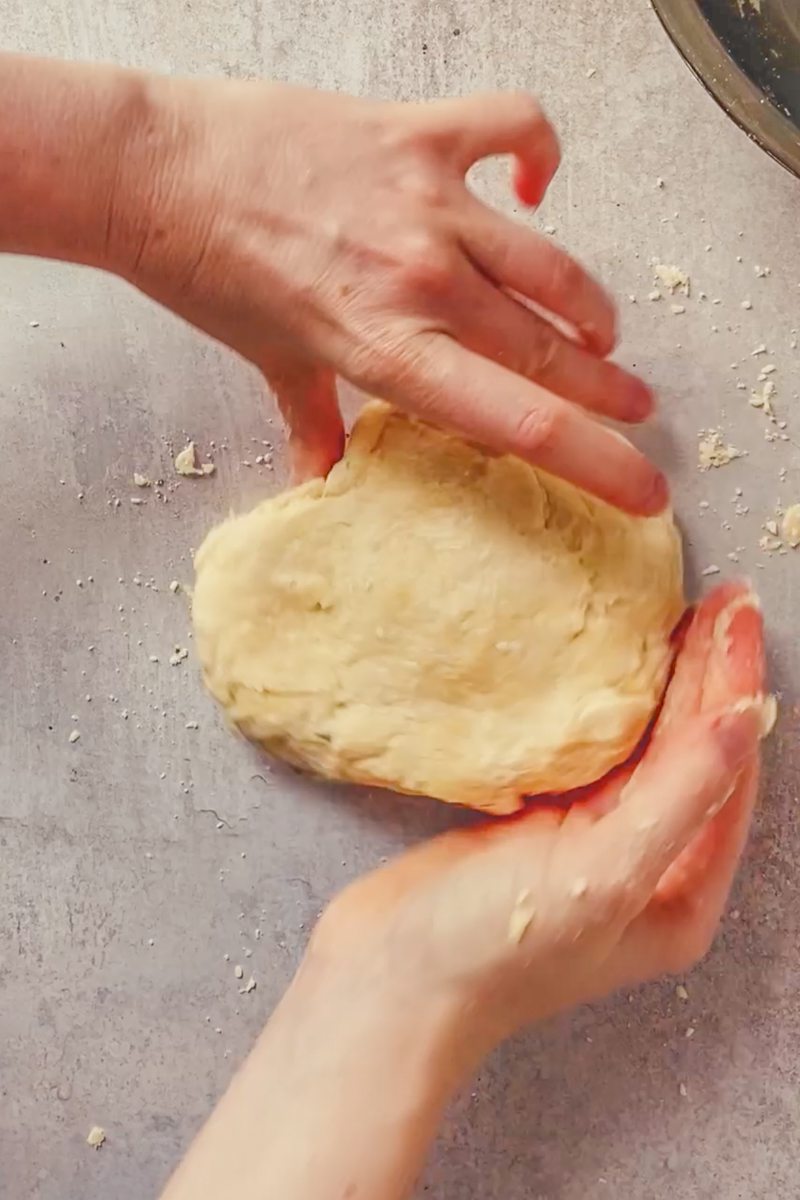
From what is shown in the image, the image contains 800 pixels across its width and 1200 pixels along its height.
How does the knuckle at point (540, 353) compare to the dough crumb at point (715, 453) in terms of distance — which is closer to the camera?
the knuckle at point (540, 353)

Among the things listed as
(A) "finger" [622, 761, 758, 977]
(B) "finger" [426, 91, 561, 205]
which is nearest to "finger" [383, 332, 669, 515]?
(B) "finger" [426, 91, 561, 205]

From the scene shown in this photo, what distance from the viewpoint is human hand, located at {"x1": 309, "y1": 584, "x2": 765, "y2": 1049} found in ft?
2.40

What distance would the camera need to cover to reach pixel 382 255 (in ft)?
2.48

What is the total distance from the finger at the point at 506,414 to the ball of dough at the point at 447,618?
0.07 meters

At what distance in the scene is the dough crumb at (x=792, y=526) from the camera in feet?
3.07

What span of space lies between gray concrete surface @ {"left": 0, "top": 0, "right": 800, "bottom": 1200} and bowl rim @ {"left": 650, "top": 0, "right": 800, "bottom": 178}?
0.13 m

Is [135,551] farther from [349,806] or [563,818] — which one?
[563,818]

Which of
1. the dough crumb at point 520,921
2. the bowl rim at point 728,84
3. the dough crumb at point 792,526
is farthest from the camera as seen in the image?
the dough crumb at point 792,526

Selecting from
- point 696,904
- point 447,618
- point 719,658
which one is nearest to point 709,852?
point 696,904

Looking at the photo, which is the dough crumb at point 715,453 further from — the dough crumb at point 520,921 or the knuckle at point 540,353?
the dough crumb at point 520,921

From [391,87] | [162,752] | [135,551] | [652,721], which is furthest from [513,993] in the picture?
[391,87]

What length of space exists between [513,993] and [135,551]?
19.5 inches

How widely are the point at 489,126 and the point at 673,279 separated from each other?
25 cm

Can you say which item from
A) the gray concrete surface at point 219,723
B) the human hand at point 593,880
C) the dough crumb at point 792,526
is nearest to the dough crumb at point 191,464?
the gray concrete surface at point 219,723
